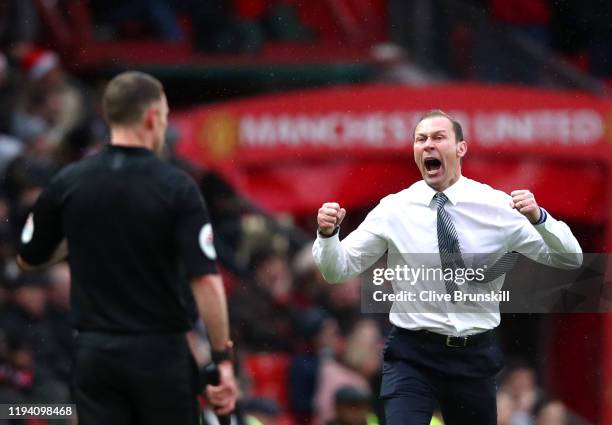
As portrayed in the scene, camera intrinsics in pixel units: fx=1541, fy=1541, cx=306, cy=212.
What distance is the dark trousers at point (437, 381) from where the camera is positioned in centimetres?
645

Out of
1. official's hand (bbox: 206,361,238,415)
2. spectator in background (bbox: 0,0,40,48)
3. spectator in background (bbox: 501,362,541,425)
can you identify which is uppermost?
spectator in background (bbox: 0,0,40,48)

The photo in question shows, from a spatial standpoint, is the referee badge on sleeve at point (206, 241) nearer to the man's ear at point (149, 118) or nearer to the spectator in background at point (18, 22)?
the man's ear at point (149, 118)

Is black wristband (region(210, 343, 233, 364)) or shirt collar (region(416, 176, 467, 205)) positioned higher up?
shirt collar (region(416, 176, 467, 205))

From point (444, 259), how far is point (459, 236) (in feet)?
0.40

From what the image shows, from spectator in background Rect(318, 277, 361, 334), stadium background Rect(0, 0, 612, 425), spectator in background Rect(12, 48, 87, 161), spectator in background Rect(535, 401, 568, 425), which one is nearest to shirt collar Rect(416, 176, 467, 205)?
stadium background Rect(0, 0, 612, 425)

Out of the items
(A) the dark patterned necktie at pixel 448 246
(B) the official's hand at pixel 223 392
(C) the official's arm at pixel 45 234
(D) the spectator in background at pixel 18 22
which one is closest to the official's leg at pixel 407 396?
(A) the dark patterned necktie at pixel 448 246

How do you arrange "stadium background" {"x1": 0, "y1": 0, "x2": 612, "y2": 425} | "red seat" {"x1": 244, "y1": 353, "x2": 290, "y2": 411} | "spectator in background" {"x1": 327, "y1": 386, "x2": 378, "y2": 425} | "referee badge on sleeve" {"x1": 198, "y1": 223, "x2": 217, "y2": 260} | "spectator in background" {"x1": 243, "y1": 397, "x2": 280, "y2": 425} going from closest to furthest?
"referee badge on sleeve" {"x1": 198, "y1": 223, "x2": 217, "y2": 260}
"spectator in background" {"x1": 327, "y1": 386, "x2": 378, "y2": 425}
"spectator in background" {"x1": 243, "y1": 397, "x2": 280, "y2": 425}
"stadium background" {"x1": 0, "y1": 0, "x2": 612, "y2": 425}
"red seat" {"x1": 244, "y1": 353, "x2": 290, "y2": 411}

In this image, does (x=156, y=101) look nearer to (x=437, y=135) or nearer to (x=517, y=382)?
(x=437, y=135)

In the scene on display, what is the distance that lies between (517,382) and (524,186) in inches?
104

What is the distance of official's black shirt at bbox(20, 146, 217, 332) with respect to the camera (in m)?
5.71

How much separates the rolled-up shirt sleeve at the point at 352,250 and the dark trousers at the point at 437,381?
35 centimetres

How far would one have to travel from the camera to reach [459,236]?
21.5ft

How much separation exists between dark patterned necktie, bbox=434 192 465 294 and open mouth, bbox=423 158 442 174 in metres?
0.15

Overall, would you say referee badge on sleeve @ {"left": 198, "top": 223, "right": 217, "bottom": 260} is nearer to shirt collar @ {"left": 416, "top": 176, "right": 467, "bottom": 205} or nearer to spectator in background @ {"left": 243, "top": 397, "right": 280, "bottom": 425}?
shirt collar @ {"left": 416, "top": 176, "right": 467, "bottom": 205}
